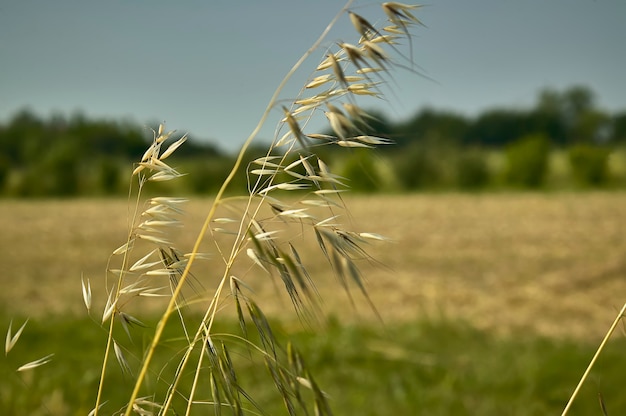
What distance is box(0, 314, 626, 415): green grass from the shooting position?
405 centimetres

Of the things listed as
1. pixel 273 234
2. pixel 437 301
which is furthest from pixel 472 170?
pixel 273 234

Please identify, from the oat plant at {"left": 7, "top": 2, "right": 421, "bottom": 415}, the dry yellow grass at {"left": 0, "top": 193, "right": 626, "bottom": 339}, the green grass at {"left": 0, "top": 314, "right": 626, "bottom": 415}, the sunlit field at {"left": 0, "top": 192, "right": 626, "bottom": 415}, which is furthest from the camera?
the dry yellow grass at {"left": 0, "top": 193, "right": 626, "bottom": 339}

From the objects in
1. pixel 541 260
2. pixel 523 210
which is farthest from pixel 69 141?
pixel 541 260

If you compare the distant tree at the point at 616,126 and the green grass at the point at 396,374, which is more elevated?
the distant tree at the point at 616,126

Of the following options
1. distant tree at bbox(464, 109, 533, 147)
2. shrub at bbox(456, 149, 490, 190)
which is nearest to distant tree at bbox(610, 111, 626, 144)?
distant tree at bbox(464, 109, 533, 147)

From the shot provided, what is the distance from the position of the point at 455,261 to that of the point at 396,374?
12227 mm

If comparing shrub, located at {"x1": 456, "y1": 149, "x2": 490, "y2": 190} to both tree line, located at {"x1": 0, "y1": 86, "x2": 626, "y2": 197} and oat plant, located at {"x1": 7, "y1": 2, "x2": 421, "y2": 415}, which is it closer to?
tree line, located at {"x1": 0, "y1": 86, "x2": 626, "y2": 197}

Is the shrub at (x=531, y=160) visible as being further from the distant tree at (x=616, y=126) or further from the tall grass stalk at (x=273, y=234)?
the tall grass stalk at (x=273, y=234)

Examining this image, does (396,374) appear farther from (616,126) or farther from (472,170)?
(472,170)

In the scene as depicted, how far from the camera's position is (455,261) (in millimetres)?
16781

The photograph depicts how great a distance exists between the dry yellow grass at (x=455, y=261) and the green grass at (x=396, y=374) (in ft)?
2.86

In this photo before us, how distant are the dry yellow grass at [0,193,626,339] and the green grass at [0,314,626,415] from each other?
2.86 ft

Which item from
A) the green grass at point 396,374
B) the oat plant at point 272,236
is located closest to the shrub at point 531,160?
the green grass at point 396,374

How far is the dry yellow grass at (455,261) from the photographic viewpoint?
11.0m
